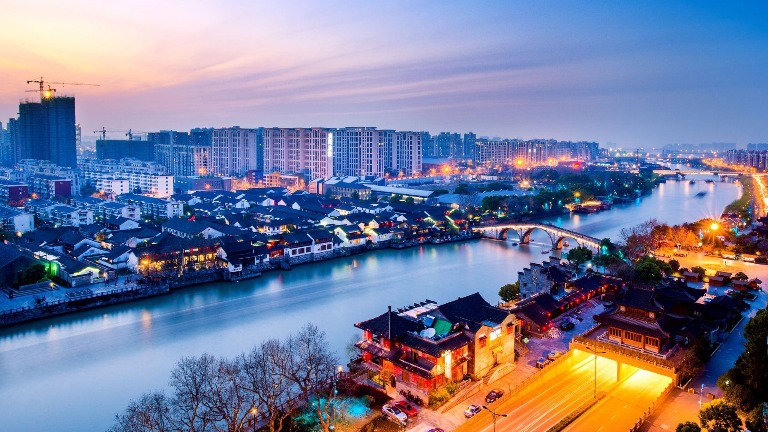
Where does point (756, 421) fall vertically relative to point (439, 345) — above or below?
below

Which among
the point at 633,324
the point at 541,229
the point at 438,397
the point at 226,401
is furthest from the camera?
the point at 541,229

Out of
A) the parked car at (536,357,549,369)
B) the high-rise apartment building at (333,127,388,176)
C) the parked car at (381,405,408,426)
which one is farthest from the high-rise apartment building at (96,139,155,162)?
the parked car at (381,405,408,426)

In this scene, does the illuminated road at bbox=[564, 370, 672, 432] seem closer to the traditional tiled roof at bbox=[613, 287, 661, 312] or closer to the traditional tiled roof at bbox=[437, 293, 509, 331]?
the traditional tiled roof at bbox=[613, 287, 661, 312]

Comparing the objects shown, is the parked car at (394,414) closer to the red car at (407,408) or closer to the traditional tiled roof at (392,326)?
the red car at (407,408)

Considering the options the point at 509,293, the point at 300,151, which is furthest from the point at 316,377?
the point at 300,151

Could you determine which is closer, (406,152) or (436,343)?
(436,343)

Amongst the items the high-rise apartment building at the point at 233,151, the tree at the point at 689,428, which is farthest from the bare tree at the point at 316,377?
the high-rise apartment building at the point at 233,151

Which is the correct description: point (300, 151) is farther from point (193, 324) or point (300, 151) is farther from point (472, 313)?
point (472, 313)
